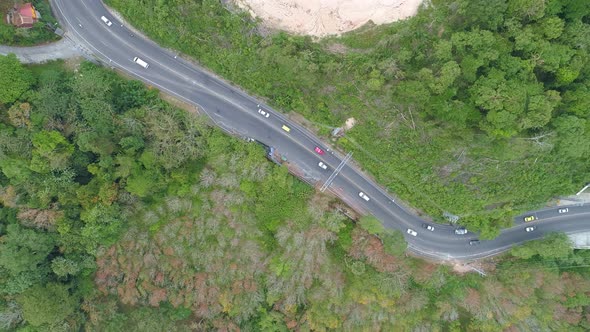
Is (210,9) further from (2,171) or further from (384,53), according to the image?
(2,171)

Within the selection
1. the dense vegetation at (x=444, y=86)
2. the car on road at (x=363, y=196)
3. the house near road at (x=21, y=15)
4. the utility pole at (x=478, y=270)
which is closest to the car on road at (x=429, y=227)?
the dense vegetation at (x=444, y=86)

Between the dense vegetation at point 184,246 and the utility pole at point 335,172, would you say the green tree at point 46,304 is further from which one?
the utility pole at point 335,172

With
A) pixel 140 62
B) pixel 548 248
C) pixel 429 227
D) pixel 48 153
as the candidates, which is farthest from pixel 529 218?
pixel 48 153

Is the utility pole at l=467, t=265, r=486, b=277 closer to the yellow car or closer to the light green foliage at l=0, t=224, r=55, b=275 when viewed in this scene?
the yellow car

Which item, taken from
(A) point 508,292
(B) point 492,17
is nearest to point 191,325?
(A) point 508,292

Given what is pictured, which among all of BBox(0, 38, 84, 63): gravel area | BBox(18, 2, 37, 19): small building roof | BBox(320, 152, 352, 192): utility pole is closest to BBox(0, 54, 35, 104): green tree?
BBox(0, 38, 84, 63): gravel area
